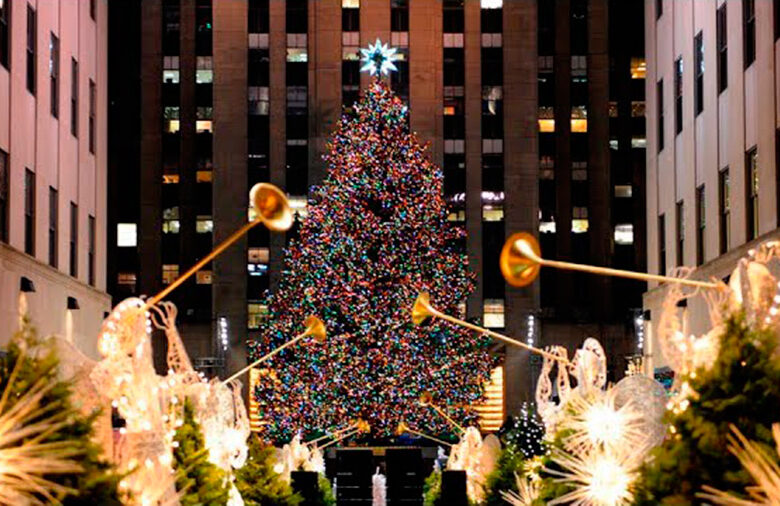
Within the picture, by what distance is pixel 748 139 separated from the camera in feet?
108

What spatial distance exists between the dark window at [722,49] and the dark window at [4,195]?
632 inches

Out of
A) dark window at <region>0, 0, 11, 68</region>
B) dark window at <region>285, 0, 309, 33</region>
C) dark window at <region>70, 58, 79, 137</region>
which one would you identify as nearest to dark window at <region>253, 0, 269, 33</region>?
dark window at <region>285, 0, 309, 33</region>

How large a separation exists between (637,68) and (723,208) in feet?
136

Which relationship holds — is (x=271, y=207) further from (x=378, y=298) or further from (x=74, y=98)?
(x=378, y=298)

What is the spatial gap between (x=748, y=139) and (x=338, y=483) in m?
13.2

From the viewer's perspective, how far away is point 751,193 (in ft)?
108

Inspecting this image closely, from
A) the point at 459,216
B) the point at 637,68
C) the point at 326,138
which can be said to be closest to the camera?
the point at 326,138

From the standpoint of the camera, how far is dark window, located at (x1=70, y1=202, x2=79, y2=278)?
4166 cm

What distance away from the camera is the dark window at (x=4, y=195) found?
3303 cm

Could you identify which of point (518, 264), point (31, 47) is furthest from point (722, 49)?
point (518, 264)

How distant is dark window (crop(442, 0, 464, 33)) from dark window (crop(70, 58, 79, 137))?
1264 inches

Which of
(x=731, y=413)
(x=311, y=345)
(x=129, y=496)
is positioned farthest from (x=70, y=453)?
(x=311, y=345)

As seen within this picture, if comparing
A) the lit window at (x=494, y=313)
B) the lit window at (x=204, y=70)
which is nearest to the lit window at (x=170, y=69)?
the lit window at (x=204, y=70)

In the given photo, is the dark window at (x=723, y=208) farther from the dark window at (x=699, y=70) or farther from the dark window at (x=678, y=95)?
the dark window at (x=678, y=95)
